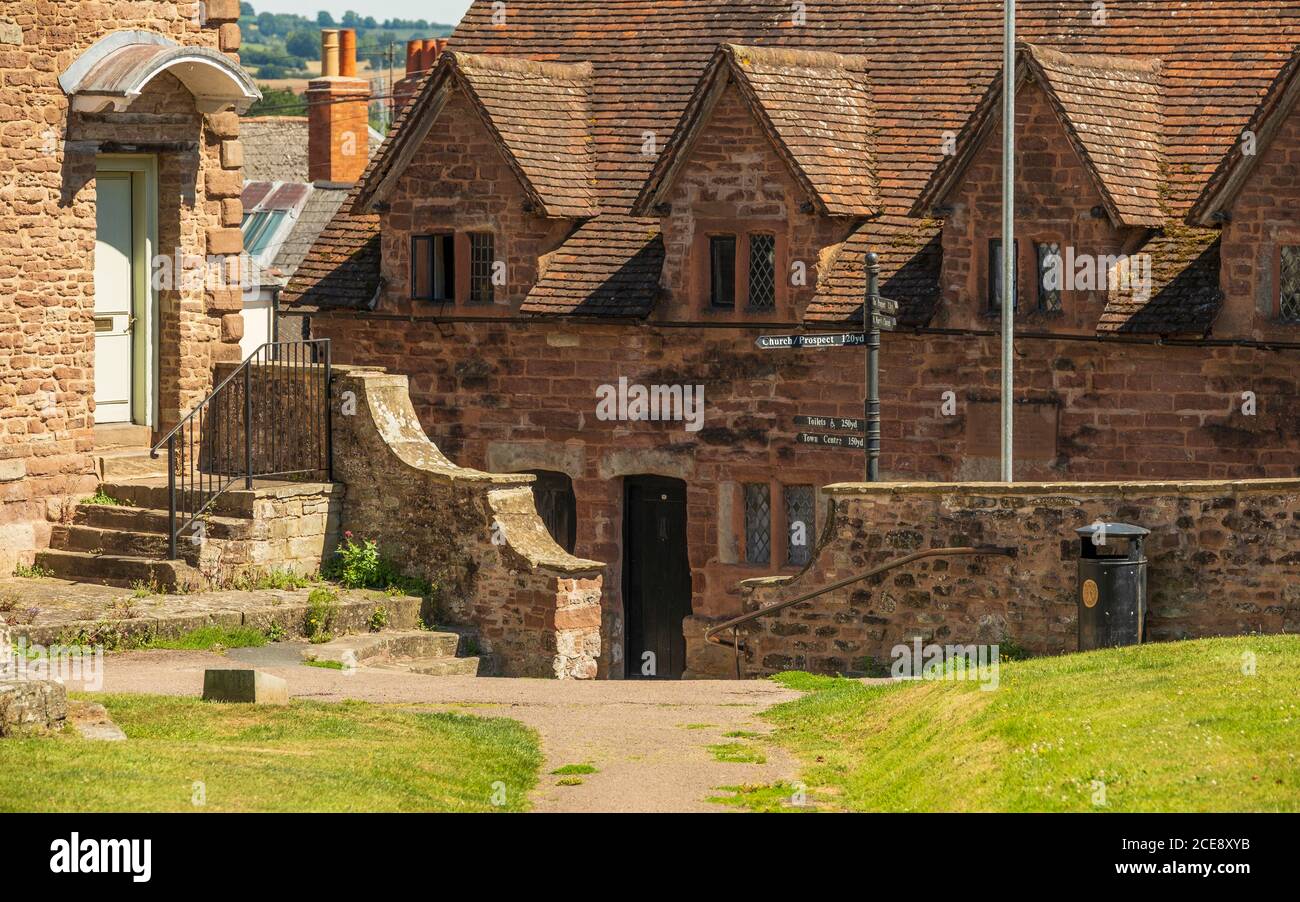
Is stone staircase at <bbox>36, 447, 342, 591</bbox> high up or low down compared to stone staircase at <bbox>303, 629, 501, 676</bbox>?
up

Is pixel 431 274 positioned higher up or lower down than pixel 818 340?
higher up

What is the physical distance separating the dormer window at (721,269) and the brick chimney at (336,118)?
78.2 ft

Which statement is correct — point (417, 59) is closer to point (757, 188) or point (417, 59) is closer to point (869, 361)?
point (757, 188)

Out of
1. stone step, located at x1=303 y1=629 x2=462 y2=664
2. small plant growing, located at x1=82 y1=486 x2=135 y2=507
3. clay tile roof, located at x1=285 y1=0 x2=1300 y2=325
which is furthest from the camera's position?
clay tile roof, located at x1=285 y1=0 x2=1300 y2=325

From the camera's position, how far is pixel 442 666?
81.1ft

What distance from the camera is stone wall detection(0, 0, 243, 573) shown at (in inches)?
986

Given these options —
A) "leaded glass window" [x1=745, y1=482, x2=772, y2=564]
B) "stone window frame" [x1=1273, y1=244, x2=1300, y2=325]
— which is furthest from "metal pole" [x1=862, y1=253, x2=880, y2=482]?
"leaded glass window" [x1=745, y1=482, x2=772, y2=564]

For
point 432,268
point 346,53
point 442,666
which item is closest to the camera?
point 442,666

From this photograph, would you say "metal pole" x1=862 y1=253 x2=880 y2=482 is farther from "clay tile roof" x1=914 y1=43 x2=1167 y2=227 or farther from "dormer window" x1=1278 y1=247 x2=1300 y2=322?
"dormer window" x1=1278 y1=247 x2=1300 y2=322

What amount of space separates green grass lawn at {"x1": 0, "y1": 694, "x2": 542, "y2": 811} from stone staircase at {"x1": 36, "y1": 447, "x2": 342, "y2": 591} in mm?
5618

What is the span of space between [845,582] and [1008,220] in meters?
6.18

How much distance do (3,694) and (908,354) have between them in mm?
16330

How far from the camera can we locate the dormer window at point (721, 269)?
3170 centimetres

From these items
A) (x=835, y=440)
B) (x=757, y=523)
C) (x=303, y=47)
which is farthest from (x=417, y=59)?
(x=303, y=47)
